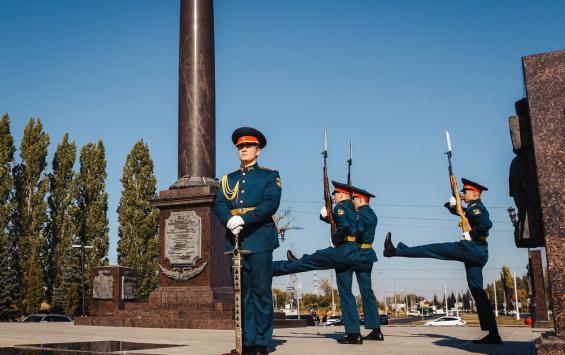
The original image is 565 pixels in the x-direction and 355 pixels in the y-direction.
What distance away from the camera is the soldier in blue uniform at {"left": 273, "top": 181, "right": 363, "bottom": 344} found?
7.04 m

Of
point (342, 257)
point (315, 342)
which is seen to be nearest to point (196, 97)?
point (342, 257)

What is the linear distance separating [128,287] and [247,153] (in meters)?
11.7

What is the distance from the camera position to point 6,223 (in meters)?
32.8

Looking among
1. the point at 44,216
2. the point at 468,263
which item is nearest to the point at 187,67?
the point at 468,263

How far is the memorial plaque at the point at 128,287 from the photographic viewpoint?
15.8 metres

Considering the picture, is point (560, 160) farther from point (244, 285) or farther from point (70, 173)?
point (70, 173)

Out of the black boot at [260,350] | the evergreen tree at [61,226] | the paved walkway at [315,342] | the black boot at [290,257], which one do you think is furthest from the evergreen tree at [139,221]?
the black boot at [260,350]

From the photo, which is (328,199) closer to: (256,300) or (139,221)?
(256,300)

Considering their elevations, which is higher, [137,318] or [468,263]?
[468,263]

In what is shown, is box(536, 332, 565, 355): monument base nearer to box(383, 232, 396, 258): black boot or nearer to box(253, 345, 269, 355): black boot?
box(253, 345, 269, 355): black boot

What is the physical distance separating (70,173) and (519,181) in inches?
1440

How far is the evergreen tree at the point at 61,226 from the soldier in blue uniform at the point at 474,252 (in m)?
31.2

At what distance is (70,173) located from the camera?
36938 mm

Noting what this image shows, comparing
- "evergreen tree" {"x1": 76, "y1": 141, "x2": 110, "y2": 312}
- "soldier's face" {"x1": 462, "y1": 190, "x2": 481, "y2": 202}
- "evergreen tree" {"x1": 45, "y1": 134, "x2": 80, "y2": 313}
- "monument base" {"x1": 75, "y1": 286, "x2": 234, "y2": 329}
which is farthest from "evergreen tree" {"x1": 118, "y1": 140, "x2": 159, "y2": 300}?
"soldier's face" {"x1": 462, "y1": 190, "x2": 481, "y2": 202}
